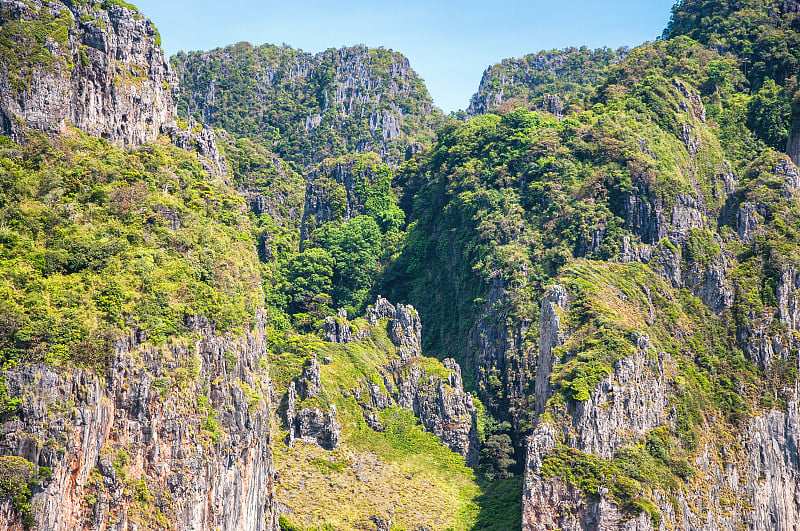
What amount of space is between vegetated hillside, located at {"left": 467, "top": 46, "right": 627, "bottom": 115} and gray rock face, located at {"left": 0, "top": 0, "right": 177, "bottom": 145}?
95.0 meters

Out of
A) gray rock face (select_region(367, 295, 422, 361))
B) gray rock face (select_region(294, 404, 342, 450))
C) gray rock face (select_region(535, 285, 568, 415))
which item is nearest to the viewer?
gray rock face (select_region(294, 404, 342, 450))

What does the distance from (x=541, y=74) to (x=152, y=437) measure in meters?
138

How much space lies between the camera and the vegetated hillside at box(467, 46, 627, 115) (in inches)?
7013

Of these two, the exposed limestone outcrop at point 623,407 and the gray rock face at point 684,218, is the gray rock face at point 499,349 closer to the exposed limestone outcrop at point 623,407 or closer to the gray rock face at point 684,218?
the exposed limestone outcrop at point 623,407

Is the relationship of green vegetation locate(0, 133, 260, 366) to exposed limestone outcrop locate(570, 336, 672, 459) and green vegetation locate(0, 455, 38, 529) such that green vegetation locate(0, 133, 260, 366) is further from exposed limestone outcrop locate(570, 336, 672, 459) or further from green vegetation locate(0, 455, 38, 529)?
exposed limestone outcrop locate(570, 336, 672, 459)

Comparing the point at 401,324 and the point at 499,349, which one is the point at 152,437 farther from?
the point at 499,349

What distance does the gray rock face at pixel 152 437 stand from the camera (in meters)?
54.4

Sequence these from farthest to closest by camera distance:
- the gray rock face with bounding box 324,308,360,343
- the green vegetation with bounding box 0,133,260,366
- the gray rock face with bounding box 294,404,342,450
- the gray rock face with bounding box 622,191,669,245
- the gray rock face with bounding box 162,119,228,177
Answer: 1. the gray rock face with bounding box 622,191,669,245
2. the gray rock face with bounding box 324,308,360,343
3. the gray rock face with bounding box 162,119,228,177
4. the gray rock face with bounding box 294,404,342,450
5. the green vegetation with bounding box 0,133,260,366

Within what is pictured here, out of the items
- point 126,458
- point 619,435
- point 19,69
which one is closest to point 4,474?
point 126,458

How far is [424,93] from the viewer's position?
174250 mm

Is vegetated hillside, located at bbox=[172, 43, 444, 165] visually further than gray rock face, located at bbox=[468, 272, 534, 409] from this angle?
Yes

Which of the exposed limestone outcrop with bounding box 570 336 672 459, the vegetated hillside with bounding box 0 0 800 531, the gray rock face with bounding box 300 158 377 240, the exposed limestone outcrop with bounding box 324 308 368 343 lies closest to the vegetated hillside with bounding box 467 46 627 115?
the vegetated hillside with bounding box 0 0 800 531

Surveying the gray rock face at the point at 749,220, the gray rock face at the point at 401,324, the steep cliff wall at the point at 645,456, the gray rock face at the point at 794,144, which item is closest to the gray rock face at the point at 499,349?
the gray rock face at the point at 401,324

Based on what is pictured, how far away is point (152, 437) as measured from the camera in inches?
2346
